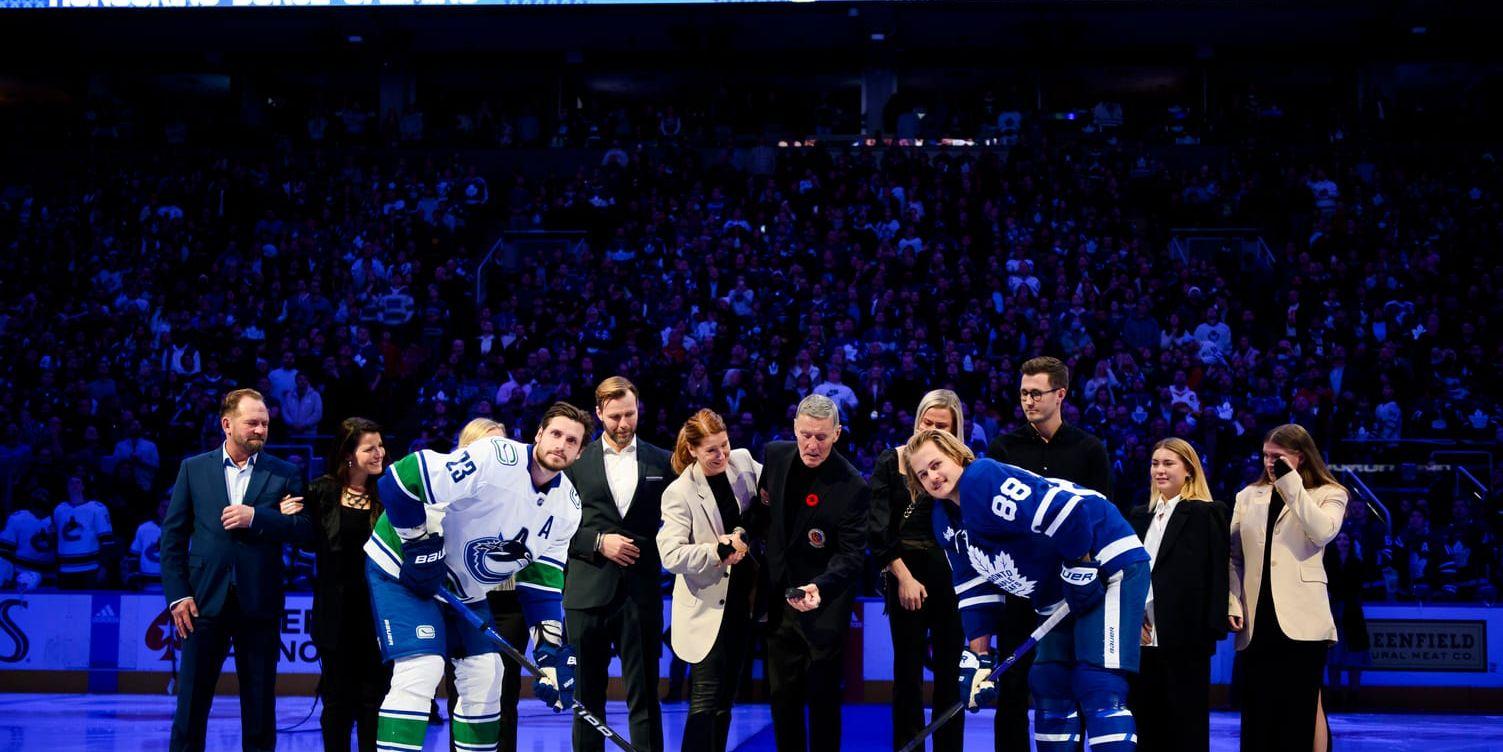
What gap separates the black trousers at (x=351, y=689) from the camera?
279 inches

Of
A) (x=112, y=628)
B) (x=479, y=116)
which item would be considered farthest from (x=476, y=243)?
(x=112, y=628)

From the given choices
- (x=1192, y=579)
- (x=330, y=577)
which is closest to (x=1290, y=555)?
(x=1192, y=579)

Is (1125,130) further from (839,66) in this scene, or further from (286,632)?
(286,632)

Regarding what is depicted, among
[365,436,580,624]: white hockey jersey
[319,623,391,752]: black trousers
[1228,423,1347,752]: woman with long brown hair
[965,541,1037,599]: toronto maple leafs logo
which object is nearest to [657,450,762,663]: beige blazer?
[365,436,580,624]: white hockey jersey

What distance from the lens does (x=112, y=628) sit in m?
12.6

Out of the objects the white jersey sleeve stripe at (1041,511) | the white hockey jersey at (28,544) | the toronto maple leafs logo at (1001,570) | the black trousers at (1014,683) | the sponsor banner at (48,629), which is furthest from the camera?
the white hockey jersey at (28,544)

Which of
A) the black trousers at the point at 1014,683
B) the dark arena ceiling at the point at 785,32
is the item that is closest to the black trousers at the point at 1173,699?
the black trousers at the point at 1014,683

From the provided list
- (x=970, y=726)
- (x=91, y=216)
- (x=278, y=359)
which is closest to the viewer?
(x=970, y=726)

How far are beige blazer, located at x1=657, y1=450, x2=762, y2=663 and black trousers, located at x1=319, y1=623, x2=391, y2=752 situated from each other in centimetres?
155

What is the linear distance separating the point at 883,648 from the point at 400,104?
17.7 m

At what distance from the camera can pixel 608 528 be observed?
7129 millimetres

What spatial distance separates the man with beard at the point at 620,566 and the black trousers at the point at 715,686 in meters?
0.34

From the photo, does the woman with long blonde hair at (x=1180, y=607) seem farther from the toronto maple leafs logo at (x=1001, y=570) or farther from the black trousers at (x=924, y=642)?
the toronto maple leafs logo at (x=1001, y=570)

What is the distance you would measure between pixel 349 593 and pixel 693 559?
69.7 inches
